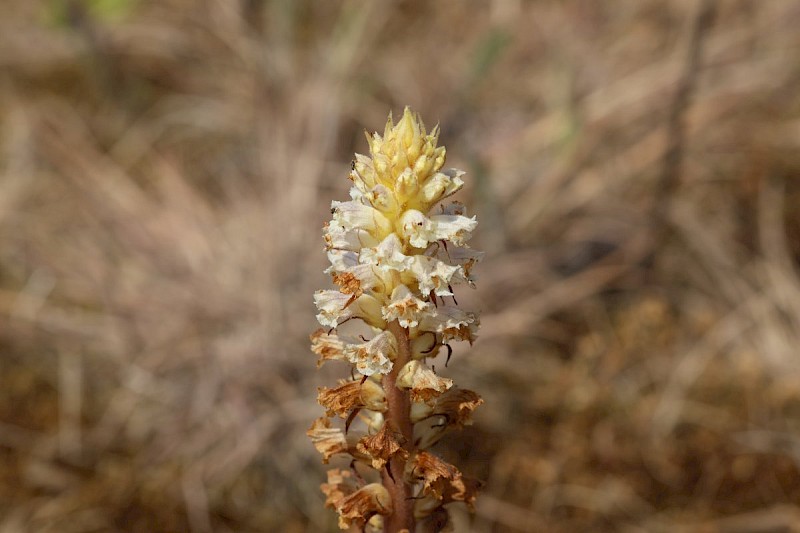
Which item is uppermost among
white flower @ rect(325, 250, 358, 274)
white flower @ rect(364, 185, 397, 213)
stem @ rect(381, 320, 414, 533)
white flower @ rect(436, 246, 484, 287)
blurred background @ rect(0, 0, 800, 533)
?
blurred background @ rect(0, 0, 800, 533)

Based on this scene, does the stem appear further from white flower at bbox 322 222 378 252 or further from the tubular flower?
white flower at bbox 322 222 378 252

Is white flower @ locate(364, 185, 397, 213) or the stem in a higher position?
white flower @ locate(364, 185, 397, 213)

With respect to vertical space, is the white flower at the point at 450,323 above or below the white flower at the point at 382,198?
below

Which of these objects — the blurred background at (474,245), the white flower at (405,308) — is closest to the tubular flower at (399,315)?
the white flower at (405,308)

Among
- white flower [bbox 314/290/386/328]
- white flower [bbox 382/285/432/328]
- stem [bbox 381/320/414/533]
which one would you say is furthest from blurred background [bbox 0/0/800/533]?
white flower [bbox 382/285/432/328]

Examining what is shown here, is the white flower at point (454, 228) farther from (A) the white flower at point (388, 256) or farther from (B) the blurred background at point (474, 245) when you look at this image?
(B) the blurred background at point (474, 245)

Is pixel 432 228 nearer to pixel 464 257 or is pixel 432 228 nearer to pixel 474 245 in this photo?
pixel 464 257

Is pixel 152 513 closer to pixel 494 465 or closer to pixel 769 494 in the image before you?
pixel 494 465

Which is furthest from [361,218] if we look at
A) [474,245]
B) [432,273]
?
[474,245]
